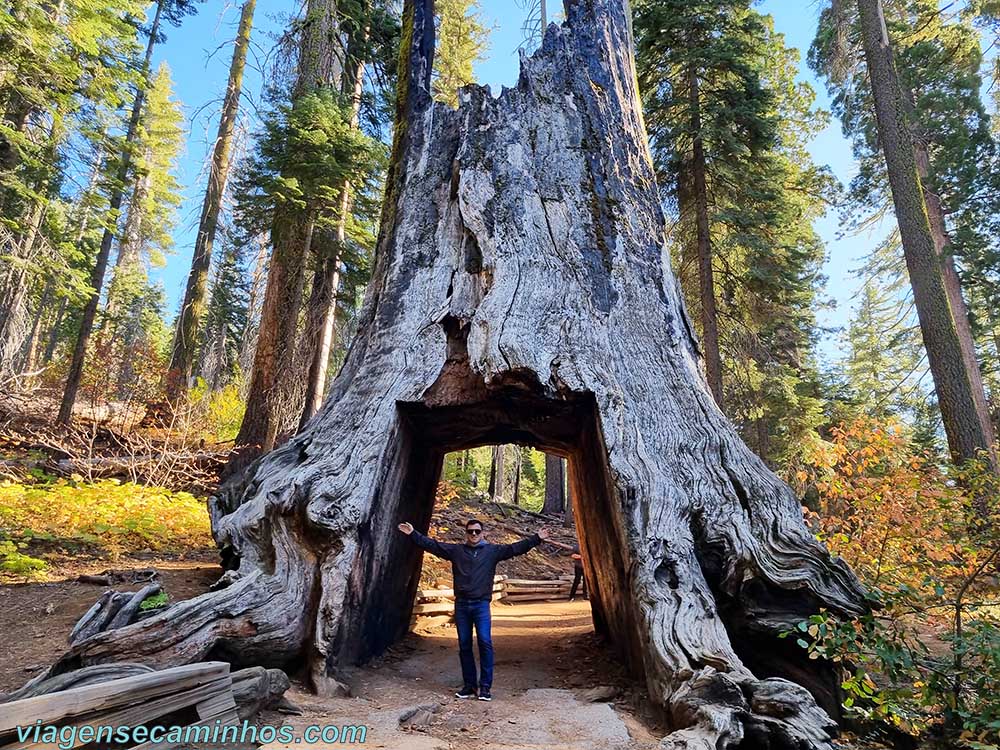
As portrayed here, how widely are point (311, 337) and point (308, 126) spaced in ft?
13.9

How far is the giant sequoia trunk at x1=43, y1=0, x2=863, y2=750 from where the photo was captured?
4.21 meters

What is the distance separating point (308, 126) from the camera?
1047 centimetres

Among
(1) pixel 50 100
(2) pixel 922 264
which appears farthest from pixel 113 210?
(2) pixel 922 264

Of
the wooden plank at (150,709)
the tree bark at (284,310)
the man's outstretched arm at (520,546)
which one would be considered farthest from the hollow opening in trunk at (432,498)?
the tree bark at (284,310)

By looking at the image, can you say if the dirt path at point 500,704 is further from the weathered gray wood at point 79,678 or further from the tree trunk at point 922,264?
the tree trunk at point 922,264

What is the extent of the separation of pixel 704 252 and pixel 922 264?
12.5 ft

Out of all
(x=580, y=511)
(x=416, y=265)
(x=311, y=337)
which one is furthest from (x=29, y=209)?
(x=580, y=511)

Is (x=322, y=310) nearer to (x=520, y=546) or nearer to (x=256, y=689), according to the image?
(x=520, y=546)

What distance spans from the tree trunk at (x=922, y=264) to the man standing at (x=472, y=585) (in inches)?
284

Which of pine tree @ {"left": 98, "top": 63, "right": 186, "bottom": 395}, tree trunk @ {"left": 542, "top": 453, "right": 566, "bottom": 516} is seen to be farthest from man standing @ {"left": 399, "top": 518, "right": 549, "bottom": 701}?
pine tree @ {"left": 98, "top": 63, "right": 186, "bottom": 395}

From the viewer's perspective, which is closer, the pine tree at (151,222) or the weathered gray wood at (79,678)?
the weathered gray wood at (79,678)

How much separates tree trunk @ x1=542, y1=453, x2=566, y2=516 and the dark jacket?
12650mm

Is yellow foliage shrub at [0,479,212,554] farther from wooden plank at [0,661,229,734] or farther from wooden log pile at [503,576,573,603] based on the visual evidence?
wooden log pile at [503,576,573,603]

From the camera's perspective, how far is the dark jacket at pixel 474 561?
5449mm
